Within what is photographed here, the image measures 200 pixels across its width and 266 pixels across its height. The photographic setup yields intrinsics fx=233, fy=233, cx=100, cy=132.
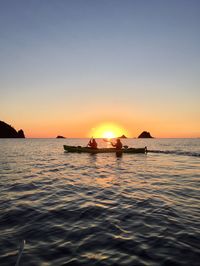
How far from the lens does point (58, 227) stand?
320 inches

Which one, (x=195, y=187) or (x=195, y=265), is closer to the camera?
(x=195, y=265)

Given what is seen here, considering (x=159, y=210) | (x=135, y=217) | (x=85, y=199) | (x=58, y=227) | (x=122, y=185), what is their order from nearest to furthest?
(x=58, y=227)
(x=135, y=217)
(x=159, y=210)
(x=85, y=199)
(x=122, y=185)

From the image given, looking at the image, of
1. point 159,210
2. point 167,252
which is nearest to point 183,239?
point 167,252

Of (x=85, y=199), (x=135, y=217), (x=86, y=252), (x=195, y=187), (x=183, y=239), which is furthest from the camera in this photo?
(x=195, y=187)

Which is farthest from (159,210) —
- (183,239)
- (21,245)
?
(21,245)

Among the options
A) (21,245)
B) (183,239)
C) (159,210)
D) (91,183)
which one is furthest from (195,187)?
(21,245)

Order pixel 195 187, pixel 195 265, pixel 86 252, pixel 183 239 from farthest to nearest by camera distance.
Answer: pixel 195 187, pixel 183 239, pixel 86 252, pixel 195 265

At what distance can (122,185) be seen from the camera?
15727mm

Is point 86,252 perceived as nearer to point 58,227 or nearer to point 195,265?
point 58,227

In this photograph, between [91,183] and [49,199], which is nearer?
[49,199]

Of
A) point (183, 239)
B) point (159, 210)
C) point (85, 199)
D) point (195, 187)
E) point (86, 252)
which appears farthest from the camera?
point (195, 187)

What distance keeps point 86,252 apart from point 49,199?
612 cm

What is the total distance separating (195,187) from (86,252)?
1056cm

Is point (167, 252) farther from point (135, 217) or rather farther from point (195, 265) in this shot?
point (135, 217)
